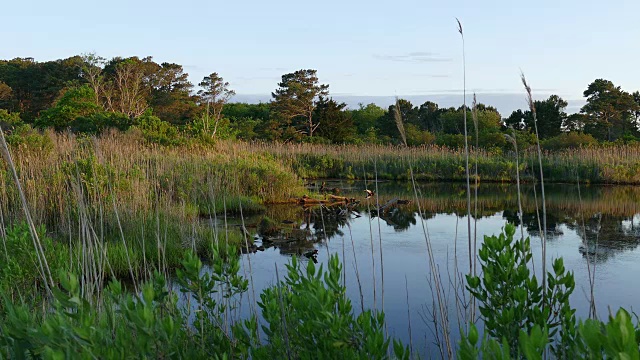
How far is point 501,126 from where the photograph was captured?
31.2 m

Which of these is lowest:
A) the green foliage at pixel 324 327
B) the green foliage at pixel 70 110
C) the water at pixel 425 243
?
the water at pixel 425 243

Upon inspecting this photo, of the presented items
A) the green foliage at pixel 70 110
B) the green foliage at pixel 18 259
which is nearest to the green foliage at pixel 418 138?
the green foliage at pixel 70 110

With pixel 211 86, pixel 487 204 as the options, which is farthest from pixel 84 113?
pixel 487 204

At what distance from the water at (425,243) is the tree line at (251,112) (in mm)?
6415

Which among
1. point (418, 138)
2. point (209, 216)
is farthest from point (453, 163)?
point (209, 216)

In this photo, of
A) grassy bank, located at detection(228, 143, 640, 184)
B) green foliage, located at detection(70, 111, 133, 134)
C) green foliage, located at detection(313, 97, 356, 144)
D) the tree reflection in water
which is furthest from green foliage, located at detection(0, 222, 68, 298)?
green foliage, located at detection(313, 97, 356, 144)

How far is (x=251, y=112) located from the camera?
43.5 m

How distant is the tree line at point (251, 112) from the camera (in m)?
24.8

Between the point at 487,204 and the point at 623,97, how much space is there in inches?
713

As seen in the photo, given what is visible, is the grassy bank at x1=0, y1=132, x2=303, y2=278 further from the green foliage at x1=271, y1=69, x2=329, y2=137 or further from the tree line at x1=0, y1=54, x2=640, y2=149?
the green foliage at x1=271, y1=69, x2=329, y2=137

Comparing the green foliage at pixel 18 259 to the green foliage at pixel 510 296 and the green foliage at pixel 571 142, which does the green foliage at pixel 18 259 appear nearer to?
the green foliage at pixel 510 296

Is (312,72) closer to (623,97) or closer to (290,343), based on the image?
(623,97)

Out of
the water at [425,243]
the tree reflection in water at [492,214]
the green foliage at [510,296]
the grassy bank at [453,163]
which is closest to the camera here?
the green foliage at [510,296]

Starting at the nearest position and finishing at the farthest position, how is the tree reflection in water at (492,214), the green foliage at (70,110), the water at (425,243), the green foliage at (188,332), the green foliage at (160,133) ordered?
1. the green foliage at (188,332)
2. the water at (425,243)
3. the tree reflection in water at (492,214)
4. the green foliage at (160,133)
5. the green foliage at (70,110)
